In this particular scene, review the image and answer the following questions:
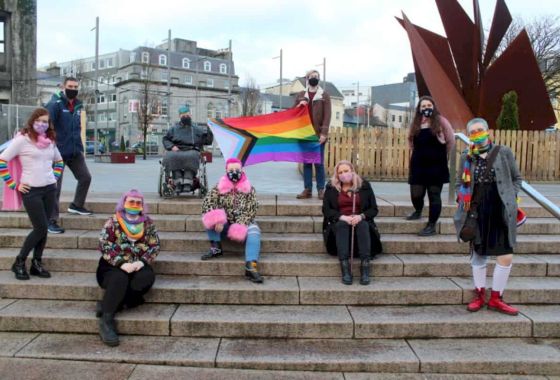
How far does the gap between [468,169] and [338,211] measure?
1418 mm

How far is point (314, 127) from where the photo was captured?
290 inches

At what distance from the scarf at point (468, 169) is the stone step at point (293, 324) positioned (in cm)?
112

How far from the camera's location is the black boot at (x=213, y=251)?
521 cm

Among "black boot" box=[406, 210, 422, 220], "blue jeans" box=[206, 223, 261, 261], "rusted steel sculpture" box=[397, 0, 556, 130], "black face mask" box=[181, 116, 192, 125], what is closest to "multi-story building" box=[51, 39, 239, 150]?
"rusted steel sculpture" box=[397, 0, 556, 130]

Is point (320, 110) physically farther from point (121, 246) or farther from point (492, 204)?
point (121, 246)

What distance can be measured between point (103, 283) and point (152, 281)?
1.42ft

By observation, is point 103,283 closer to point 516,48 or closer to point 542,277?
point 542,277

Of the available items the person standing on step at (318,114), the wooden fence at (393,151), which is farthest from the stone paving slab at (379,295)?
the wooden fence at (393,151)

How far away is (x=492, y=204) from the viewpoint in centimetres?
441

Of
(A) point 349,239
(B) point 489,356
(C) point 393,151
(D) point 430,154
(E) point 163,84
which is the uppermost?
(E) point 163,84

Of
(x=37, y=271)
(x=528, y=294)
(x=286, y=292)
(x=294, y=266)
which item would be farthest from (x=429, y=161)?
(x=37, y=271)

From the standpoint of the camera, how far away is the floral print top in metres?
4.32

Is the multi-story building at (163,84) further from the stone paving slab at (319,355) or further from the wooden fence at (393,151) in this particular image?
the stone paving slab at (319,355)

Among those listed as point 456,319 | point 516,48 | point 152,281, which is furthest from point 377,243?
point 516,48
